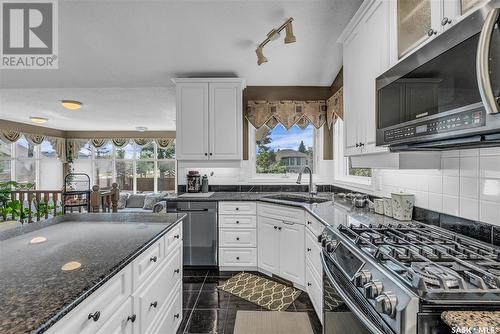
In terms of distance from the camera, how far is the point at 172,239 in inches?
72.6

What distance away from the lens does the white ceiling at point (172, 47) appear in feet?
7.30

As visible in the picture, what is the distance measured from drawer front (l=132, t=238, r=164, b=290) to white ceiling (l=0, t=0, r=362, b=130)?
6.41ft

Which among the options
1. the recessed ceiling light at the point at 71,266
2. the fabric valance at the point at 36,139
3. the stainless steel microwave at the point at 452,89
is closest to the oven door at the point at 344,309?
the stainless steel microwave at the point at 452,89

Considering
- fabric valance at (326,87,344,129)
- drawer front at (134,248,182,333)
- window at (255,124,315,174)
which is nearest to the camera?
drawer front at (134,248,182,333)

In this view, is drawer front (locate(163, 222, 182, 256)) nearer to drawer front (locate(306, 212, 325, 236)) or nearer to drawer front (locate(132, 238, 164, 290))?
drawer front (locate(132, 238, 164, 290))

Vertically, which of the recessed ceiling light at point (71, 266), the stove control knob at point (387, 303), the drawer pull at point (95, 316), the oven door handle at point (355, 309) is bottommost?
the oven door handle at point (355, 309)

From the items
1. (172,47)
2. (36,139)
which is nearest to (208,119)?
(172,47)

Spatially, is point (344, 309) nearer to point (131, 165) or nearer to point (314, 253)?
point (314, 253)

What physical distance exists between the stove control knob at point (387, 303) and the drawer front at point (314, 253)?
1147mm

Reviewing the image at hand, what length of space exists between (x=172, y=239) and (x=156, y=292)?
391 millimetres

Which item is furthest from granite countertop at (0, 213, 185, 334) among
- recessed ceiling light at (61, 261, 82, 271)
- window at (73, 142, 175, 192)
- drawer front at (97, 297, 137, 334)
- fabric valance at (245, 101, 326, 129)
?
window at (73, 142, 175, 192)

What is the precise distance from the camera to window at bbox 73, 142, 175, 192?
7.96 m

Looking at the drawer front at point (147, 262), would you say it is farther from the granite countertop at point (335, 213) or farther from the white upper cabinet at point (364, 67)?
the white upper cabinet at point (364, 67)

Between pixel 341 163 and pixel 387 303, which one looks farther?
pixel 341 163
